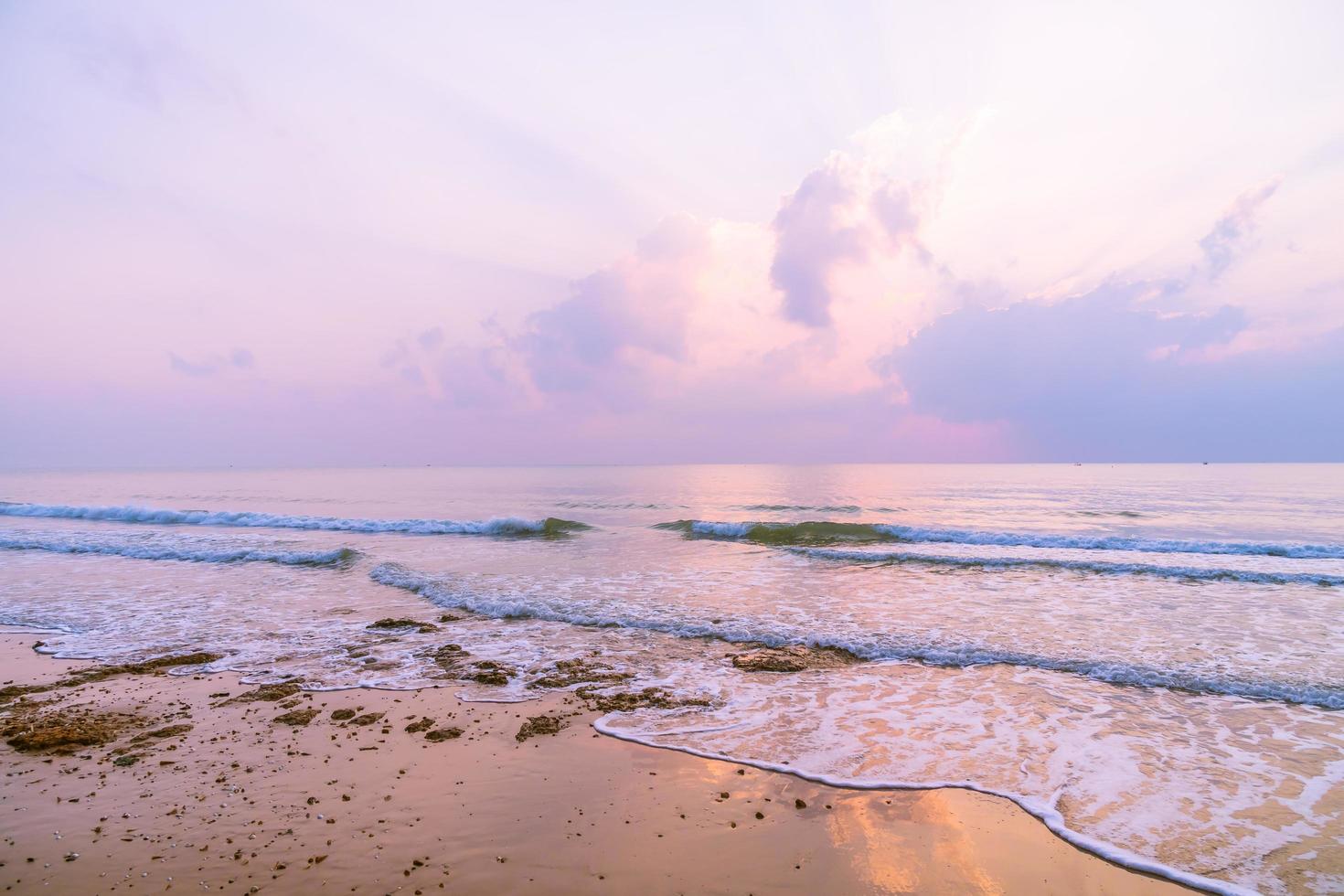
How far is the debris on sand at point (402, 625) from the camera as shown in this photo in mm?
13711

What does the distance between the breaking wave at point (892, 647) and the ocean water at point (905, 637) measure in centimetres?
7

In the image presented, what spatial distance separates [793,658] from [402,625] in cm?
879

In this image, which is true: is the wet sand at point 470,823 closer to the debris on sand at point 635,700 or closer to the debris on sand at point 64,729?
the debris on sand at point 64,729

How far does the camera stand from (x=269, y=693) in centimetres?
943

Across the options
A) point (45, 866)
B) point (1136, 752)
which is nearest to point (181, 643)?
point (45, 866)

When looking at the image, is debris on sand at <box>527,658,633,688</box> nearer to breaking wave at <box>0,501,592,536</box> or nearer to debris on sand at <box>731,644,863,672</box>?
debris on sand at <box>731,644,863,672</box>

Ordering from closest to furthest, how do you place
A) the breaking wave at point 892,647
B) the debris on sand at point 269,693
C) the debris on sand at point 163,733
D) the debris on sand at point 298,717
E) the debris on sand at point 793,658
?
the debris on sand at point 163,733, the debris on sand at point 298,717, the debris on sand at point 269,693, the breaking wave at point 892,647, the debris on sand at point 793,658

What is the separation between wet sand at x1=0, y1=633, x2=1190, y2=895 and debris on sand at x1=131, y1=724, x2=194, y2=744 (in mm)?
34

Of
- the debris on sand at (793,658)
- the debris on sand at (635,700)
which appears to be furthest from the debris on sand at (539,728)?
the debris on sand at (793,658)

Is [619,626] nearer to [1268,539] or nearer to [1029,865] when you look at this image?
[1029,865]

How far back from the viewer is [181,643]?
40.5ft

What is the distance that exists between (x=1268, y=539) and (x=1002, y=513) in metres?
13.9

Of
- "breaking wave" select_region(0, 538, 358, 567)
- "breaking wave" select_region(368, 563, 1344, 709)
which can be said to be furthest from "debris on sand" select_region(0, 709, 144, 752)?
"breaking wave" select_region(0, 538, 358, 567)

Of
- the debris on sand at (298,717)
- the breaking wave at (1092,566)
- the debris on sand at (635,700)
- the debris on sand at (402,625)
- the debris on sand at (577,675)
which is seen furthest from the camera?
the breaking wave at (1092,566)
